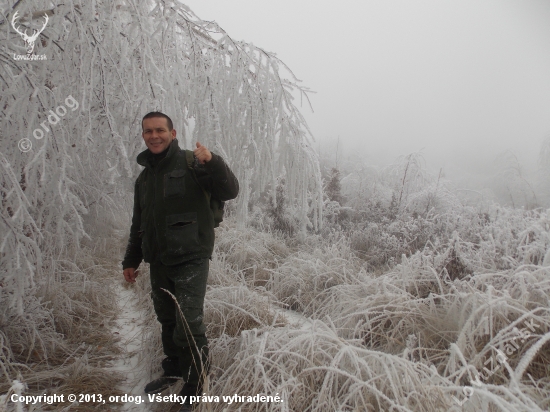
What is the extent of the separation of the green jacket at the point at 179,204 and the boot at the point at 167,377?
868 millimetres

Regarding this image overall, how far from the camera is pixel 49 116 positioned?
1.67 meters

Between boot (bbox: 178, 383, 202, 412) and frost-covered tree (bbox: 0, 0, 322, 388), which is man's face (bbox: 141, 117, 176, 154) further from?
boot (bbox: 178, 383, 202, 412)

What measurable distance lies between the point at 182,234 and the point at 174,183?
32 cm

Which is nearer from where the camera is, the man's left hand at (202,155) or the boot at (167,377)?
the man's left hand at (202,155)

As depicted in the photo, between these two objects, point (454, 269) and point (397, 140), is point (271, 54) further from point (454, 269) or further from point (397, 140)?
point (397, 140)

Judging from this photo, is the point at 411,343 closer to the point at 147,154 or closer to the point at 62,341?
the point at 147,154

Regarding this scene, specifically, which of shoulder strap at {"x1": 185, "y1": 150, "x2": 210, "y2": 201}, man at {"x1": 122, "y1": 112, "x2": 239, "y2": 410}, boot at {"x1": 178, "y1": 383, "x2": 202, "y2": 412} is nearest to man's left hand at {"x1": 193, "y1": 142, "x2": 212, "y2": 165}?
man at {"x1": 122, "y1": 112, "x2": 239, "y2": 410}

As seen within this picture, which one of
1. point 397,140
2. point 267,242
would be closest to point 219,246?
point 267,242

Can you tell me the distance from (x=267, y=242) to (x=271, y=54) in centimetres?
360

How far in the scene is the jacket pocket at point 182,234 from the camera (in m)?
1.97

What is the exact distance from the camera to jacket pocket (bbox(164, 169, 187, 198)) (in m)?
2.01

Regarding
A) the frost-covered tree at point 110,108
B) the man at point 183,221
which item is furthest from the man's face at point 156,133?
the frost-covered tree at point 110,108

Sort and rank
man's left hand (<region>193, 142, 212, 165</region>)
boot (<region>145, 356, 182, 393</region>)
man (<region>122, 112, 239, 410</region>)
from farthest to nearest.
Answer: boot (<region>145, 356, 182, 393</region>) < man (<region>122, 112, 239, 410</region>) < man's left hand (<region>193, 142, 212, 165</region>)

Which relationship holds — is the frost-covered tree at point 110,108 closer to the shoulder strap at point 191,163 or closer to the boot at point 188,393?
the shoulder strap at point 191,163
